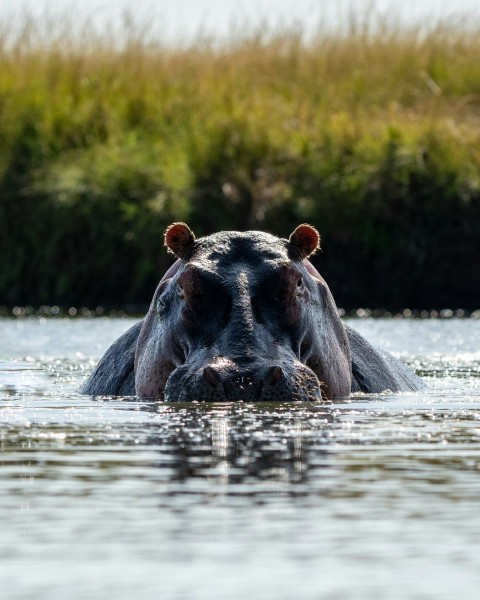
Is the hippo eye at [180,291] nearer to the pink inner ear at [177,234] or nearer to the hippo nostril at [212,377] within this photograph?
the pink inner ear at [177,234]

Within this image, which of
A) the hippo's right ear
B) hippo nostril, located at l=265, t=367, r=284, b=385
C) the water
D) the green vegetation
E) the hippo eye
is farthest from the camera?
the green vegetation

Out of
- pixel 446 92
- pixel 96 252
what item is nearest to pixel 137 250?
pixel 96 252

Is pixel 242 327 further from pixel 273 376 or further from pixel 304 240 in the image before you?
pixel 304 240

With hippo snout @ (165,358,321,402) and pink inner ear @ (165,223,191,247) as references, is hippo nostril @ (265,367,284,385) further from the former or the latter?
pink inner ear @ (165,223,191,247)

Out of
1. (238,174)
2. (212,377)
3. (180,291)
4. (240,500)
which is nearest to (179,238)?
(180,291)

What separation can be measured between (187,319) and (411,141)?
1114 cm

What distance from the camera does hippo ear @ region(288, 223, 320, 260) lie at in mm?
7410

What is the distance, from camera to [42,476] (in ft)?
15.9

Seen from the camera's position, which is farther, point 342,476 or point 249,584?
point 342,476

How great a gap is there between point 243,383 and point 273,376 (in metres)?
0.12

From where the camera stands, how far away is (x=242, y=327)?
670 cm

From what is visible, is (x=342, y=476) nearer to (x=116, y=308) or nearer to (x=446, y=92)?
(x=116, y=308)

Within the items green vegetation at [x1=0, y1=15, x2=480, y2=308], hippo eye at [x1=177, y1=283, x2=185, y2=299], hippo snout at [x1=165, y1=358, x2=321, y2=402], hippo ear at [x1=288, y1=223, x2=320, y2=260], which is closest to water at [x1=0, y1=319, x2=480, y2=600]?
hippo snout at [x1=165, y1=358, x2=321, y2=402]

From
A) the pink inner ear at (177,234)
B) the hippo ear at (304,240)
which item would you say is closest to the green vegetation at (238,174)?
the hippo ear at (304,240)
